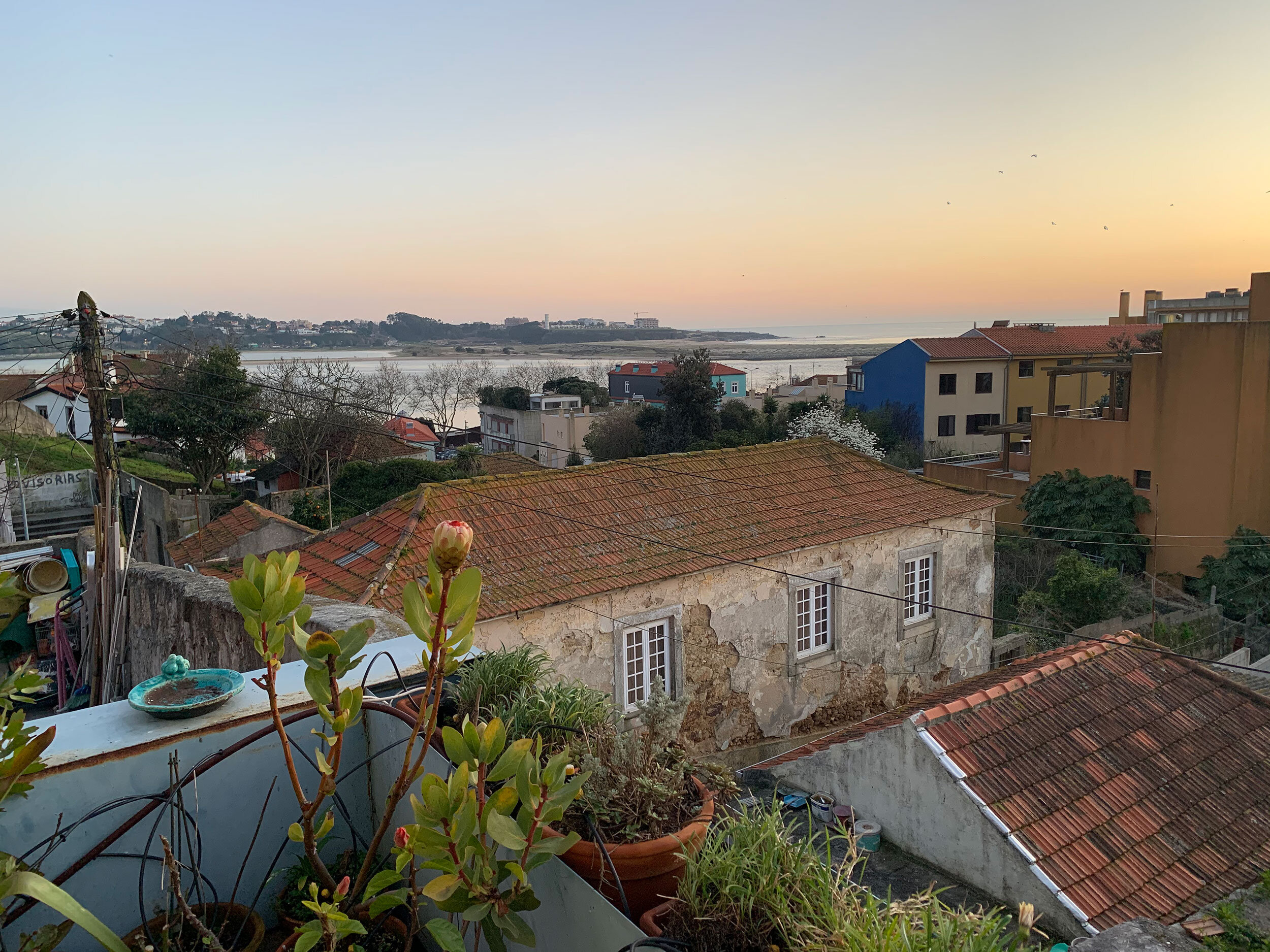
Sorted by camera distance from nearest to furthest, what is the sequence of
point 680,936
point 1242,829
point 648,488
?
point 680,936 < point 1242,829 < point 648,488

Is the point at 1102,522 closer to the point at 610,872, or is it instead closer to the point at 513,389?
the point at 610,872

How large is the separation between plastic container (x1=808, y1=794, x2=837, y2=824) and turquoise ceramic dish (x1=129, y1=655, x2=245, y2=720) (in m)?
4.77

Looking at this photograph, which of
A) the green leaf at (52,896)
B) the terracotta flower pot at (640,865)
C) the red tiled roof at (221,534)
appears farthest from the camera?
the red tiled roof at (221,534)

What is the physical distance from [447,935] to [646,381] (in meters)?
70.2

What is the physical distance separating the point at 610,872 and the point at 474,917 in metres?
0.51

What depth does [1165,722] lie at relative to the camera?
25.3ft

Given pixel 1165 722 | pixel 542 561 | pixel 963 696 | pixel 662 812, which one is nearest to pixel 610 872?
pixel 662 812

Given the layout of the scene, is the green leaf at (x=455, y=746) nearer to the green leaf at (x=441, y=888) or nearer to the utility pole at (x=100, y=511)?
the green leaf at (x=441, y=888)

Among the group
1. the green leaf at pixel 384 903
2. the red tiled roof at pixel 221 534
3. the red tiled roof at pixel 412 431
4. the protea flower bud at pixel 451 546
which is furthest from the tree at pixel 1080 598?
the red tiled roof at pixel 412 431

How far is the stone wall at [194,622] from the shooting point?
525 centimetres

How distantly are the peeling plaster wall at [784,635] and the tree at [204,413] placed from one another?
2281 centimetres

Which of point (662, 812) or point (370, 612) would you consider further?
point (370, 612)

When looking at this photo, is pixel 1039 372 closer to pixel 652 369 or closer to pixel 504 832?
pixel 652 369

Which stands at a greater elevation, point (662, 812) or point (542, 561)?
point (662, 812)
